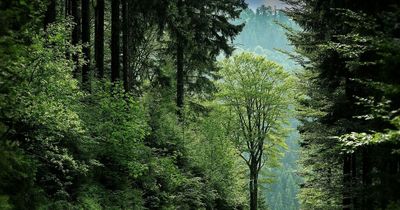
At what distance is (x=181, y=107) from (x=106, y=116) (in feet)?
34.9

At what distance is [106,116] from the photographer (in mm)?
13195

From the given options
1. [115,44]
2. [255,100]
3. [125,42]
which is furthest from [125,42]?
[255,100]

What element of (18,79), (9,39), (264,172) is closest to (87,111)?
(18,79)

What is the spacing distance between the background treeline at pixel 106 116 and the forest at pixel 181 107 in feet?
0.16

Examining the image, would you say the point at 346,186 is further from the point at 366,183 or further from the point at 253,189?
the point at 253,189

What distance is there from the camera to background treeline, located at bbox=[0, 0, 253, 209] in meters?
7.61

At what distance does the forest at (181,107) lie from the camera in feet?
25.3

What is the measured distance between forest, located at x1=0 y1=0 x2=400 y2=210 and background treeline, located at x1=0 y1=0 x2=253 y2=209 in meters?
0.05

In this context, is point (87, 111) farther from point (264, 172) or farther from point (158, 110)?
point (264, 172)

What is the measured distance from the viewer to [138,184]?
48.6 feet

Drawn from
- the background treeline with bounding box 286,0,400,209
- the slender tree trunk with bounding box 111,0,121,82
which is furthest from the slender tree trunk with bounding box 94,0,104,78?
the background treeline with bounding box 286,0,400,209

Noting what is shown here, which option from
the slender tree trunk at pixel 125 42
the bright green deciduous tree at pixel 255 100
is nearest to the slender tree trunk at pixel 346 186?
the slender tree trunk at pixel 125 42

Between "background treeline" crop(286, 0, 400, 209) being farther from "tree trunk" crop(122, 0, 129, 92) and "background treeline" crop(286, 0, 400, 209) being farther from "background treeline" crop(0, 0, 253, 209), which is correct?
"tree trunk" crop(122, 0, 129, 92)

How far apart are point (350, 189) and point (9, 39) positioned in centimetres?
1159
